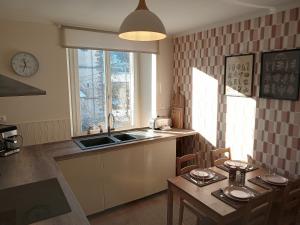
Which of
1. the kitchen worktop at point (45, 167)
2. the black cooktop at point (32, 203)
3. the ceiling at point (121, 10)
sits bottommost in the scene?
the black cooktop at point (32, 203)

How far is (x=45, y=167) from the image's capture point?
6.31 ft

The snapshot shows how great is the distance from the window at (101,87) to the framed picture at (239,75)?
4.78 feet

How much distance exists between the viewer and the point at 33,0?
186 cm

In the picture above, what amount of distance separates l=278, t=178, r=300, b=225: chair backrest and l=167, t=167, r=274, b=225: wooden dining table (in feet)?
0.58

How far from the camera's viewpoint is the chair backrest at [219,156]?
245 centimetres

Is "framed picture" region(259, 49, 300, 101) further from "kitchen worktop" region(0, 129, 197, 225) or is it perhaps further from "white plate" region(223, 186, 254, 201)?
"kitchen worktop" region(0, 129, 197, 225)

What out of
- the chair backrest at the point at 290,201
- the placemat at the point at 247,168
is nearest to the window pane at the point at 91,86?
the placemat at the point at 247,168

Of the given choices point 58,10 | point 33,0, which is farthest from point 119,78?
point 33,0

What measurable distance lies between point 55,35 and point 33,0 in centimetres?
73

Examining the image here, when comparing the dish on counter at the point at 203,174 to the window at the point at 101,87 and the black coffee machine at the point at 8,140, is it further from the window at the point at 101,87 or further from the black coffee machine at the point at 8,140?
the black coffee machine at the point at 8,140

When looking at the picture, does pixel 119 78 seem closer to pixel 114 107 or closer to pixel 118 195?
pixel 114 107

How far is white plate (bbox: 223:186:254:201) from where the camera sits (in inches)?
64.6

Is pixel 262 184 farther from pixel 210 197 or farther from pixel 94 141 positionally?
pixel 94 141

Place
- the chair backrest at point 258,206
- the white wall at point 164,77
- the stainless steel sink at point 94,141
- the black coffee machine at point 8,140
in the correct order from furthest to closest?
1. the white wall at point 164,77
2. the stainless steel sink at point 94,141
3. the black coffee machine at point 8,140
4. the chair backrest at point 258,206
